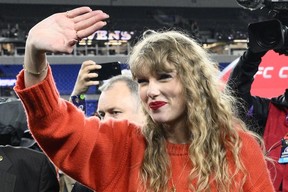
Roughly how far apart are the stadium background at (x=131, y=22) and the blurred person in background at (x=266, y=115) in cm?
1228

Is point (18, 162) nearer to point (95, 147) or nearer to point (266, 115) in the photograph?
point (95, 147)

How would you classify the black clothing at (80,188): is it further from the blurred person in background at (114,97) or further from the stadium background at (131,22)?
the stadium background at (131,22)

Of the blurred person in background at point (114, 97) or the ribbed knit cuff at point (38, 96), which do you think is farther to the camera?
the blurred person in background at point (114, 97)

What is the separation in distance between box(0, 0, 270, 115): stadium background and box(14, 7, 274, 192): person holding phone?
42.4 feet

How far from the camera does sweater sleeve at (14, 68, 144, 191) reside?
1.31 meters

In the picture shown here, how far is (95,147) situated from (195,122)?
0.26 meters

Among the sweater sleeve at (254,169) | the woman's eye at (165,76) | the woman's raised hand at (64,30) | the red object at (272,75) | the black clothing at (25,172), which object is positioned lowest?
the red object at (272,75)

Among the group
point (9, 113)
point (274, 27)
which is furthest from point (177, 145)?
point (274, 27)

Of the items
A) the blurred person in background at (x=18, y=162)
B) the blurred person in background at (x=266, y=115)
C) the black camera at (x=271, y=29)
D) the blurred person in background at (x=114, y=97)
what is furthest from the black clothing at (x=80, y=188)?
the black camera at (x=271, y=29)

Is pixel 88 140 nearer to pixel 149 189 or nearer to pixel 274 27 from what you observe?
pixel 149 189

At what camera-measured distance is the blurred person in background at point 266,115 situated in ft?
6.73

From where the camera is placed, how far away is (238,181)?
141cm

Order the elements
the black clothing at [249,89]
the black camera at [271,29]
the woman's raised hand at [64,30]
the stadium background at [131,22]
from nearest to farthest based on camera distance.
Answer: the woman's raised hand at [64,30] → the black camera at [271,29] → the black clothing at [249,89] → the stadium background at [131,22]

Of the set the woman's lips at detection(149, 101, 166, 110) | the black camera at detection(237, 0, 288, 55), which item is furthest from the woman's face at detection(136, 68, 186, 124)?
the black camera at detection(237, 0, 288, 55)
